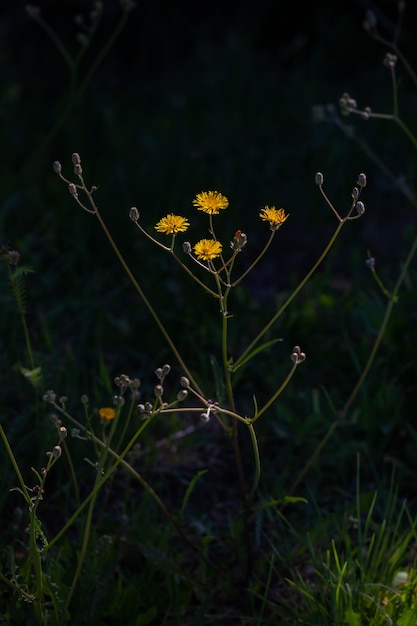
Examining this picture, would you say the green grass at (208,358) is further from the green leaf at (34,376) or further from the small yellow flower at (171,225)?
the small yellow flower at (171,225)

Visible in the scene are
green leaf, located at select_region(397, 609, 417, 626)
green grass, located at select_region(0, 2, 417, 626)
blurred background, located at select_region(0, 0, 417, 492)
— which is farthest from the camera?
blurred background, located at select_region(0, 0, 417, 492)

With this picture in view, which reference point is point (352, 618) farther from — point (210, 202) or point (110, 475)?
point (210, 202)

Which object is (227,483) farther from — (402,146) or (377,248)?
(402,146)

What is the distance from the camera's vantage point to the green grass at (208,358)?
1.83 meters

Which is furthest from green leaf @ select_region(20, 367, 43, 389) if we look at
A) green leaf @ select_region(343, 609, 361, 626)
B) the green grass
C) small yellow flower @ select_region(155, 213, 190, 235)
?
green leaf @ select_region(343, 609, 361, 626)

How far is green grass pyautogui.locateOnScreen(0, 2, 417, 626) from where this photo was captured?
72.0 inches

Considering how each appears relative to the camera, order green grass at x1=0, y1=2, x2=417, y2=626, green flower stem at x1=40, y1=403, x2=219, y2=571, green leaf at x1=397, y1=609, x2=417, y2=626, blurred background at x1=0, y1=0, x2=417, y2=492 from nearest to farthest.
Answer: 1. green flower stem at x1=40, y1=403, x2=219, y2=571
2. green leaf at x1=397, y1=609, x2=417, y2=626
3. green grass at x1=0, y1=2, x2=417, y2=626
4. blurred background at x1=0, y1=0, x2=417, y2=492

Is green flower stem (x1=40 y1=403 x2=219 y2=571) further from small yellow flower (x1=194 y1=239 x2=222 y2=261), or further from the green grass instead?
small yellow flower (x1=194 y1=239 x2=222 y2=261)

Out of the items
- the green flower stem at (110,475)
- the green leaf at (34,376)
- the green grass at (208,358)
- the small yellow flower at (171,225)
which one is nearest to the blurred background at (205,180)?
the green grass at (208,358)

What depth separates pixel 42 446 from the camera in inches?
82.8

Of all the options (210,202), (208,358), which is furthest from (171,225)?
(208,358)

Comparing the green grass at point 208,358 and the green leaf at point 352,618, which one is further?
the green grass at point 208,358

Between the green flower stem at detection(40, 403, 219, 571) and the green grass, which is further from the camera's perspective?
the green grass

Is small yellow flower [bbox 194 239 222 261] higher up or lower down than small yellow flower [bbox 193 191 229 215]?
lower down
